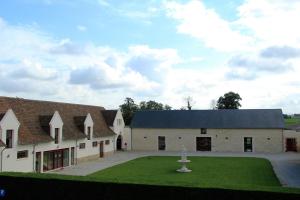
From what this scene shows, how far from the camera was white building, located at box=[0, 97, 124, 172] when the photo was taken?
25953 millimetres

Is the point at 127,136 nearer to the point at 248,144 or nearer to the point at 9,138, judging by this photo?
the point at 248,144

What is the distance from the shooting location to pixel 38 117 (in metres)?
31.8

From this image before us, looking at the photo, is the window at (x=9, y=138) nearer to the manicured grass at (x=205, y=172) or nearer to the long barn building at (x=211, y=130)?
the manicured grass at (x=205, y=172)

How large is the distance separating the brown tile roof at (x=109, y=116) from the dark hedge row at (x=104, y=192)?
31.2 metres

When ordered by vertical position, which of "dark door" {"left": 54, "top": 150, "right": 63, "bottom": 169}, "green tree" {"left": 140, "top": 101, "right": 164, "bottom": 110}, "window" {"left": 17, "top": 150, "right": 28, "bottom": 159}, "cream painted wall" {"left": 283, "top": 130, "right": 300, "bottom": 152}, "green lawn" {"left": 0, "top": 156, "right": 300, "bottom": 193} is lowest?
"green lawn" {"left": 0, "top": 156, "right": 300, "bottom": 193}

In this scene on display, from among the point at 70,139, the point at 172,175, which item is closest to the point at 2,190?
the point at 172,175

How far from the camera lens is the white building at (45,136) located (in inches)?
1022

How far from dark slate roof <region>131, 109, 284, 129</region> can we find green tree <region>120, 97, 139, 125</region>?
1328 cm

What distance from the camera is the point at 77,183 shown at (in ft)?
51.9

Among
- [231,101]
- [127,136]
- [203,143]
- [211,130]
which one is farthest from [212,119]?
[231,101]

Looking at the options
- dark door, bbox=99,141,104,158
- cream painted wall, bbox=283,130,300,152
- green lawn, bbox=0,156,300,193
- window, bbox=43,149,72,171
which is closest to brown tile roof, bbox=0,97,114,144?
window, bbox=43,149,72,171

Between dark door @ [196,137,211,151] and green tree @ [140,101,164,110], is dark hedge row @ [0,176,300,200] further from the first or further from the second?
green tree @ [140,101,164,110]

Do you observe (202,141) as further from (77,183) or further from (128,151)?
(77,183)

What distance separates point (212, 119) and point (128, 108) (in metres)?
26.0
